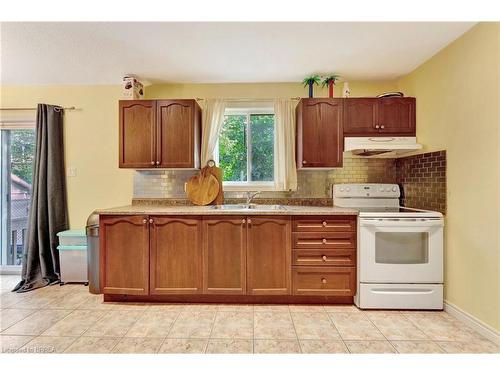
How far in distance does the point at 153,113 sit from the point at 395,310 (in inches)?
119

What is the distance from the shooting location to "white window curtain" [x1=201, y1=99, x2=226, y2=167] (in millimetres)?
3139

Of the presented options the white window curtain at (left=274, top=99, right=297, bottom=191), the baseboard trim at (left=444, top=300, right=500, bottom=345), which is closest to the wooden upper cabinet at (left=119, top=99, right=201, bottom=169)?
the white window curtain at (left=274, top=99, right=297, bottom=191)

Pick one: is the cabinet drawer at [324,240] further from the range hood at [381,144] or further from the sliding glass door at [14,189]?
the sliding glass door at [14,189]

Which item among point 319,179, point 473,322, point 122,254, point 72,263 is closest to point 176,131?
point 122,254

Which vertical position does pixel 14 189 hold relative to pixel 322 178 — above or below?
below

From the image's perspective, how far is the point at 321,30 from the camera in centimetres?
220

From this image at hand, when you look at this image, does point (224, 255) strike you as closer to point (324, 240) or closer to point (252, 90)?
point (324, 240)

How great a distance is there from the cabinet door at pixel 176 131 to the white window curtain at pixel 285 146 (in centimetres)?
95

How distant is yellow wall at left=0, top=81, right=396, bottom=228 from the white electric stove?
8.84ft

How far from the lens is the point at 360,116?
293 cm

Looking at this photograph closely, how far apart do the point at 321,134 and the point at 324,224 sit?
3.17 ft

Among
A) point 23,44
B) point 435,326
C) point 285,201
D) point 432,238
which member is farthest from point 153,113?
point 435,326

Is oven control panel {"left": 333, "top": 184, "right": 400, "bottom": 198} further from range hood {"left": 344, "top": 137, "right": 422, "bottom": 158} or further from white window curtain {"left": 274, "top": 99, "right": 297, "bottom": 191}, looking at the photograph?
white window curtain {"left": 274, "top": 99, "right": 297, "bottom": 191}

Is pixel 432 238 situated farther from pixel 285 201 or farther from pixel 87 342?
pixel 87 342
